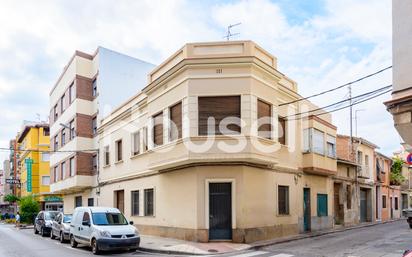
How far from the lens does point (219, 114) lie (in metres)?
17.3

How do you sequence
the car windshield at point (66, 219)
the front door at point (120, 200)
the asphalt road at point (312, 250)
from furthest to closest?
the front door at point (120, 200), the car windshield at point (66, 219), the asphalt road at point (312, 250)

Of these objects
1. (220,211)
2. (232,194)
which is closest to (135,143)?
(220,211)

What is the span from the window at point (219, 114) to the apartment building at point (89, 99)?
1322 centimetres

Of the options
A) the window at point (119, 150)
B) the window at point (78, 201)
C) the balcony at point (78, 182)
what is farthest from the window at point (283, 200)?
the window at point (78, 201)

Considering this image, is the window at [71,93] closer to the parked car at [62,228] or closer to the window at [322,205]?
the parked car at [62,228]

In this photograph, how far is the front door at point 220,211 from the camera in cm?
1717

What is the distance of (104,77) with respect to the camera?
96.9ft

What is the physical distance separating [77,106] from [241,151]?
57.8 ft

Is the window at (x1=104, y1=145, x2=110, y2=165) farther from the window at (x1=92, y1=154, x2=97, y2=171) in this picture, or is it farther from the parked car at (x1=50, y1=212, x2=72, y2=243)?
the parked car at (x1=50, y1=212, x2=72, y2=243)

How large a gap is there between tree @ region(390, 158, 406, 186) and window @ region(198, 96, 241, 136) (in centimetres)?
2860

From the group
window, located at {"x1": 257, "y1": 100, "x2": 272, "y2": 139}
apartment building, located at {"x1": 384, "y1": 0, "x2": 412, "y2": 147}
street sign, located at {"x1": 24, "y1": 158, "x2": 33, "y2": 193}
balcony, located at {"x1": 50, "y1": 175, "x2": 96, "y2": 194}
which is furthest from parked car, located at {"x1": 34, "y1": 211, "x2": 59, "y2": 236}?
street sign, located at {"x1": 24, "y1": 158, "x2": 33, "y2": 193}

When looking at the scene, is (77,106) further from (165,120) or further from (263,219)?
(263,219)

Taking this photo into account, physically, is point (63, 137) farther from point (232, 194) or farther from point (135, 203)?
point (232, 194)

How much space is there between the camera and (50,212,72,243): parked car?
20.0 metres
